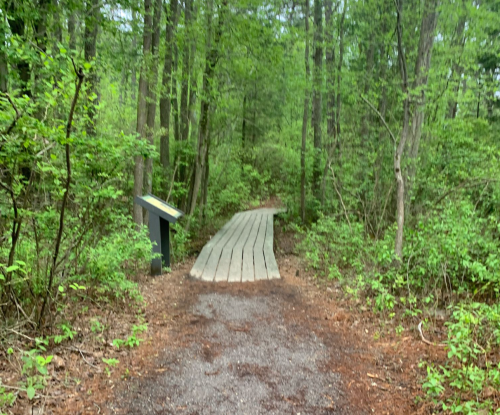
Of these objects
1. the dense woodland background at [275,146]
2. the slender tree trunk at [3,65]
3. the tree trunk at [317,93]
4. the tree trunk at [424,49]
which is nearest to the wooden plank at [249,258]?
the dense woodland background at [275,146]

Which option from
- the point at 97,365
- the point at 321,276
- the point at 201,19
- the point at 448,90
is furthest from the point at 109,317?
the point at 448,90

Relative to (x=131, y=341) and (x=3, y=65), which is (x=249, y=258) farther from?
(x=3, y=65)

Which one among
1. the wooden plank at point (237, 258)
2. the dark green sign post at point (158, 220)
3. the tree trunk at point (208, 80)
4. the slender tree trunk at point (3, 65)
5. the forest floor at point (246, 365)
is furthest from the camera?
the tree trunk at point (208, 80)

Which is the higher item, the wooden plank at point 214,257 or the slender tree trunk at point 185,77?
the slender tree trunk at point 185,77

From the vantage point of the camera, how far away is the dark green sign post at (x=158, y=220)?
6396 mm

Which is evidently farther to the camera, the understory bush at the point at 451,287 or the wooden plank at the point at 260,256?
the wooden plank at the point at 260,256

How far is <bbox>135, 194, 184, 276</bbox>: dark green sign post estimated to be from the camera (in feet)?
21.0

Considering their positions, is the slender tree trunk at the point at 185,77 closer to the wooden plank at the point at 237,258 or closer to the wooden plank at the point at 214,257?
the wooden plank at the point at 214,257

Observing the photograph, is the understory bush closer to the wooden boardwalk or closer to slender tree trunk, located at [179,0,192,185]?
the wooden boardwalk

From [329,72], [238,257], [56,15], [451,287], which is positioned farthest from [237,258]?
[329,72]

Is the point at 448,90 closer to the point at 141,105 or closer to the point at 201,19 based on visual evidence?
the point at 201,19

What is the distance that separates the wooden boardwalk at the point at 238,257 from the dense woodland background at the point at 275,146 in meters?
1.06

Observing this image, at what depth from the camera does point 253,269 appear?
729 cm

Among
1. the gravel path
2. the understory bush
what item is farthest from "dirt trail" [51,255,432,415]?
the understory bush
